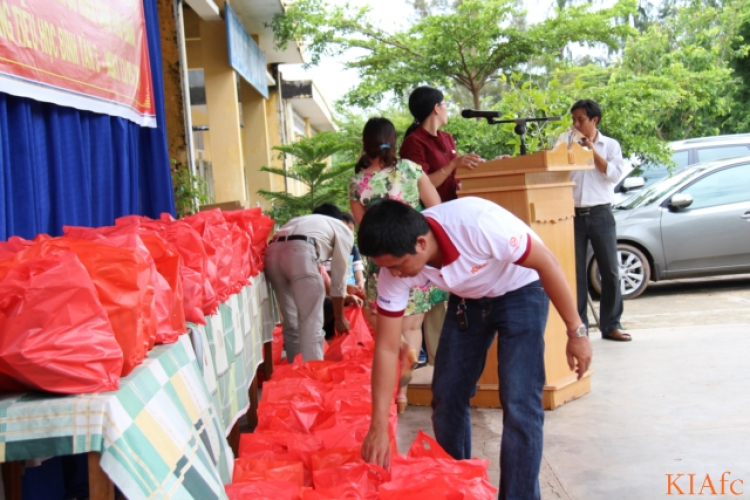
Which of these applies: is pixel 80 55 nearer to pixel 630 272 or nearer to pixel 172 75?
pixel 172 75

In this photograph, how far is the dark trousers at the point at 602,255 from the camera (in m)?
6.02

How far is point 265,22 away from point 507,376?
36.5 ft

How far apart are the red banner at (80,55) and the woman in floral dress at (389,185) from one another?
67.7 inches

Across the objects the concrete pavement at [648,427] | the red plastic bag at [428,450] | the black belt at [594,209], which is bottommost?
the concrete pavement at [648,427]

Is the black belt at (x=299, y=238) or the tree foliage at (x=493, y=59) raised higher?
the tree foliage at (x=493, y=59)

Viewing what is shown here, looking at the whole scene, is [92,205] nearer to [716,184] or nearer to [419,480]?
[419,480]

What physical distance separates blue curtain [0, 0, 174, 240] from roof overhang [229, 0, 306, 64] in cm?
550

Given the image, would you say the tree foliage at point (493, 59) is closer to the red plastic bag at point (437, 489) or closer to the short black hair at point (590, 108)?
the short black hair at point (590, 108)

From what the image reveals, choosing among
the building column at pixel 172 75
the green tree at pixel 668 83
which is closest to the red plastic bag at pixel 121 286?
the building column at pixel 172 75

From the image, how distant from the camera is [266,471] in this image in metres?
2.76

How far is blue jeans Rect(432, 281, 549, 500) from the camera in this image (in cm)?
279

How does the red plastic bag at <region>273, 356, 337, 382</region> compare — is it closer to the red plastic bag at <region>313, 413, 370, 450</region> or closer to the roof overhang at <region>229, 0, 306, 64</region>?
the red plastic bag at <region>313, 413, 370, 450</region>

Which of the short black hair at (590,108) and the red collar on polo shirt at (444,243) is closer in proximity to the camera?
the red collar on polo shirt at (444,243)

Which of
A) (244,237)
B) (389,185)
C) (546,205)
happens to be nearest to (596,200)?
(546,205)
